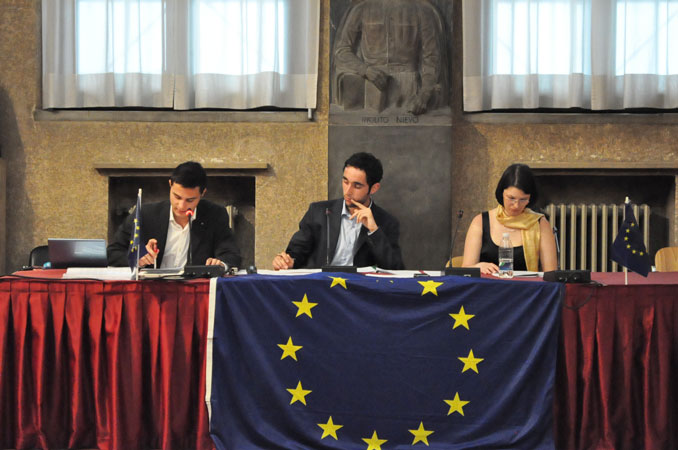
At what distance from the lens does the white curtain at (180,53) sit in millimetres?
4660

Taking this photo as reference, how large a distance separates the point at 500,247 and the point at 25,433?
1949 millimetres

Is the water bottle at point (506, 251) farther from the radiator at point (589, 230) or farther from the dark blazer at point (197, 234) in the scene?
the radiator at point (589, 230)

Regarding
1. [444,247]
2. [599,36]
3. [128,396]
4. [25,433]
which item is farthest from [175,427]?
[599,36]

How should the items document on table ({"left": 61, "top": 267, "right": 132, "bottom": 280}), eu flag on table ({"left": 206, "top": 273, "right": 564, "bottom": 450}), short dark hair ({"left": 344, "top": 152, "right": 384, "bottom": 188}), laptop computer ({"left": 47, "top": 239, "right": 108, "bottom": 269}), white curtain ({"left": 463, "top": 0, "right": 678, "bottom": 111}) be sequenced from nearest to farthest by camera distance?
1. eu flag on table ({"left": 206, "top": 273, "right": 564, "bottom": 450})
2. document on table ({"left": 61, "top": 267, "right": 132, "bottom": 280})
3. laptop computer ({"left": 47, "top": 239, "right": 108, "bottom": 269})
4. short dark hair ({"left": 344, "top": 152, "right": 384, "bottom": 188})
5. white curtain ({"left": 463, "top": 0, "right": 678, "bottom": 111})

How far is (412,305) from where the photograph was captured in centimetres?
234

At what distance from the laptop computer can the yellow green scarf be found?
1736 millimetres

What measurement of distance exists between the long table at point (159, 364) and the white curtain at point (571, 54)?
2.55 meters

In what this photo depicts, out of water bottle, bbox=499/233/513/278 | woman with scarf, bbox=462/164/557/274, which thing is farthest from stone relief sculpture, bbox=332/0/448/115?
water bottle, bbox=499/233/513/278

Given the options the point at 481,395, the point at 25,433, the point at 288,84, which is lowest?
the point at 25,433

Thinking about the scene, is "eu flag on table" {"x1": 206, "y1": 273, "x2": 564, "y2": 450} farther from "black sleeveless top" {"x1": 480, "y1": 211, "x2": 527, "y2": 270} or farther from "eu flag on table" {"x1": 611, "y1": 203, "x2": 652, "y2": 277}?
"black sleeveless top" {"x1": 480, "y1": 211, "x2": 527, "y2": 270}

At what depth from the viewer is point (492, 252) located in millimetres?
3162

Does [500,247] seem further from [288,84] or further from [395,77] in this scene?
[288,84]

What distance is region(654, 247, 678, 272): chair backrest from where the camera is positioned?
3.64 metres

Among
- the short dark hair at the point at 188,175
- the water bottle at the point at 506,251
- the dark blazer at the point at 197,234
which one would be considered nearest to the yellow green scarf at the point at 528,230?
the water bottle at the point at 506,251
